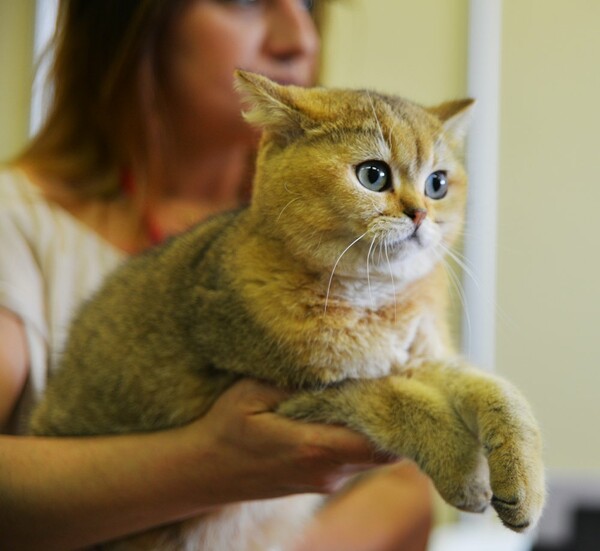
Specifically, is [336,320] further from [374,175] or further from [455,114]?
[455,114]

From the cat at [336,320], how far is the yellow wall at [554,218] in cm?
66

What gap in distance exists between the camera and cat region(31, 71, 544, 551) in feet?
2.57

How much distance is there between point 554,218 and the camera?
1545 mm

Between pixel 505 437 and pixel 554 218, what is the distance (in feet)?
3.05

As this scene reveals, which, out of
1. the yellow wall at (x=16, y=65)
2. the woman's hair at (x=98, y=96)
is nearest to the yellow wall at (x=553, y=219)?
the woman's hair at (x=98, y=96)

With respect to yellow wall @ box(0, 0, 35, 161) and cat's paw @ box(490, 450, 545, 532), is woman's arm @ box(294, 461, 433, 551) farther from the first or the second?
yellow wall @ box(0, 0, 35, 161)

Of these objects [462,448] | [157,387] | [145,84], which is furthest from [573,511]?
[145,84]

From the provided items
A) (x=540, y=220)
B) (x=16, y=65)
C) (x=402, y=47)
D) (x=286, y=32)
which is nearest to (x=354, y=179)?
(x=286, y=32)

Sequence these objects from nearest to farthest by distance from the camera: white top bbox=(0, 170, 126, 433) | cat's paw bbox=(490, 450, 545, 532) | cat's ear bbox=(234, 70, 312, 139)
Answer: cat's paw bbox=(490, 450, 545, 532) → cat's ear bbox=(234, 70, 312, 139) → white top bbox=(0, 170, 126, 433)

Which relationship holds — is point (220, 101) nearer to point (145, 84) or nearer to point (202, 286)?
point (145, 84)

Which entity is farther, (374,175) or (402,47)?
(402,47)

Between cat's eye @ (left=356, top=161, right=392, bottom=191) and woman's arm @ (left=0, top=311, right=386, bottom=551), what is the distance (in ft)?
0.96

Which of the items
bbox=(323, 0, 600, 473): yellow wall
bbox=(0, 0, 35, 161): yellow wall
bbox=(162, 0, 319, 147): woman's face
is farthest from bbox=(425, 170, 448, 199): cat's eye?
bbox=(0, 0, 35, 161): yellow wall

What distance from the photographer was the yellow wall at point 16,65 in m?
1.84
